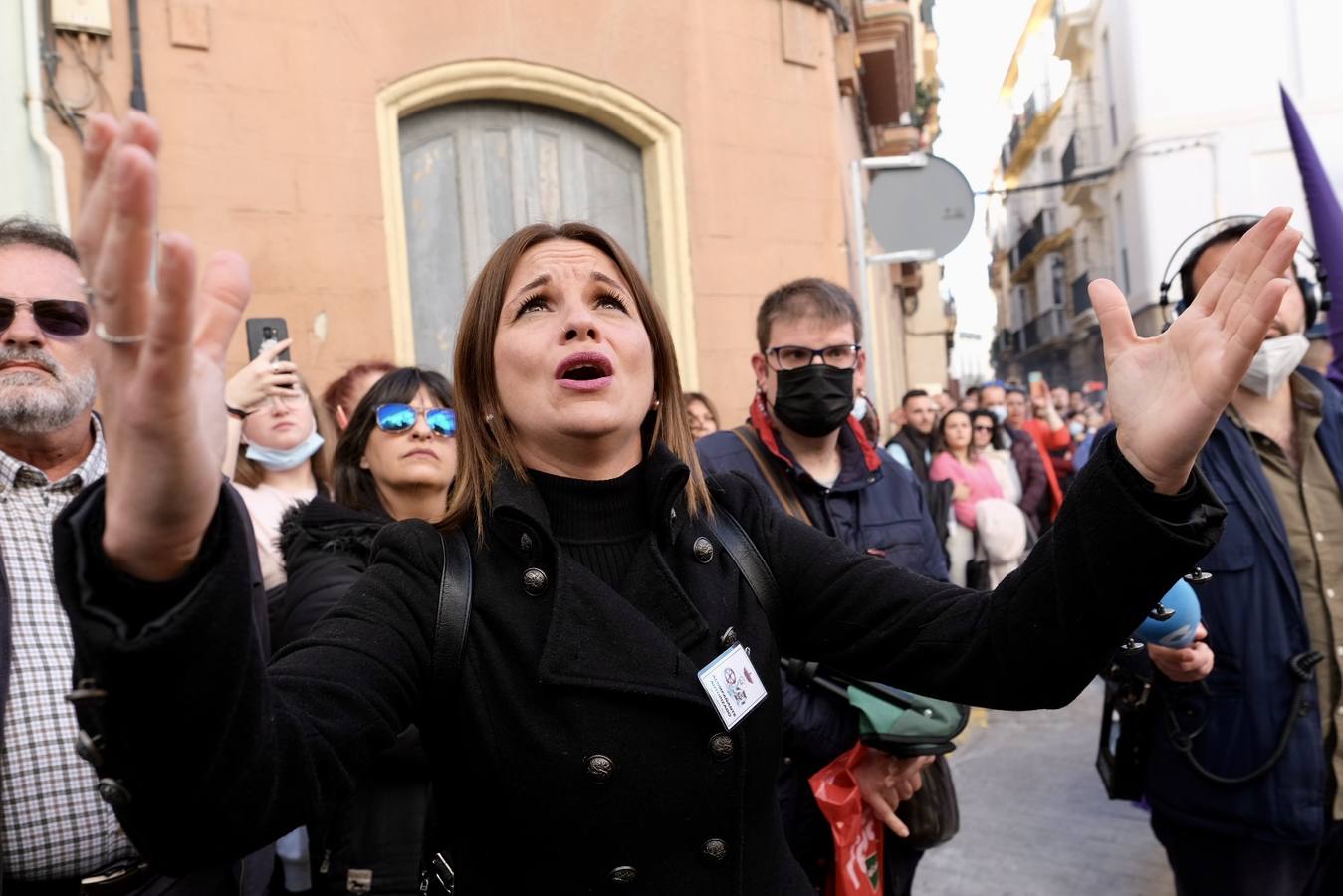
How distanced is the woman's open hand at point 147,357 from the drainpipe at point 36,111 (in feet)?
16.3

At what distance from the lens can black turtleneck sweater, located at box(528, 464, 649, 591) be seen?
187 centimetres

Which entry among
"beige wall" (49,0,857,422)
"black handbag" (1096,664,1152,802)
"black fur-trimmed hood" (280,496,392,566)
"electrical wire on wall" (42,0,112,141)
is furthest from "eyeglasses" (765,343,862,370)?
"electrical wire on wall" (42,0,112,141)

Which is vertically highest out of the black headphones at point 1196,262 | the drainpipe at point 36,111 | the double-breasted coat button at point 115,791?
the drainpipe at point 36,111

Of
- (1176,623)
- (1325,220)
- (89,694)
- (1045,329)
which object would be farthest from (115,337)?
(1045,329)

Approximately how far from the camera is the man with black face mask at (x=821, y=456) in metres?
3.26

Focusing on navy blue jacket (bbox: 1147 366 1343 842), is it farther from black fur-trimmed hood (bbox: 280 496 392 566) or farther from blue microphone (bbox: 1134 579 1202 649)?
black fur-trimmed hood (bbox: 280 496 392 566)

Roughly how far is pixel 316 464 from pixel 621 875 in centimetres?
293

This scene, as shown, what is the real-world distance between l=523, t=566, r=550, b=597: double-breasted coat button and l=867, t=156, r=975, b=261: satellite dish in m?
5.17

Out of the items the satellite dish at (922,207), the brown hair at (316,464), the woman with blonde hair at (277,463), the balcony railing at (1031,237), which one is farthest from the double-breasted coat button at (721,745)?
the balcony railing at (1031,237)

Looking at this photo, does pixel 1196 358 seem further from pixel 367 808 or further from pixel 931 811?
pixel 367 808

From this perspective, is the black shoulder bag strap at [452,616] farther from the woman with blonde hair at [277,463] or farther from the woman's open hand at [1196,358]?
the woman with blonde hair at [277,463]

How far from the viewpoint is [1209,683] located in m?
3.01

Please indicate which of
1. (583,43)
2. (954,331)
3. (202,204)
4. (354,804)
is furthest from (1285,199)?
(354,804)

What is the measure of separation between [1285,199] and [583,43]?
942 inches
